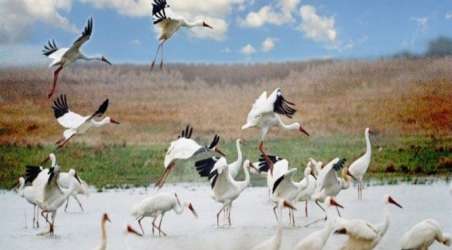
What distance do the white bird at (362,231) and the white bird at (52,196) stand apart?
4.96ft

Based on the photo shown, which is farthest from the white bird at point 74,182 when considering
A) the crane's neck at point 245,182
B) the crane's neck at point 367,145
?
the crane's neck at point 367,145

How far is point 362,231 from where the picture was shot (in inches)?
196

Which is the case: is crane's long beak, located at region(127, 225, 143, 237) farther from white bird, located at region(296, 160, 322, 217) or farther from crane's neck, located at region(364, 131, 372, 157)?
crane's neck, located at region(364, 131, 372, 157)

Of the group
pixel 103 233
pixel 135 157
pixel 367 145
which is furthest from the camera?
pixel 367 145

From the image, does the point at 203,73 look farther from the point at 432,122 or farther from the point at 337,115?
the point at 432,122

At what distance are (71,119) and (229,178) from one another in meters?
0.94

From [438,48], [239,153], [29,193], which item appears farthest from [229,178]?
[438,48]

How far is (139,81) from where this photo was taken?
514 cm

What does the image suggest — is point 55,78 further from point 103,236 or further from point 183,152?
point 103,236

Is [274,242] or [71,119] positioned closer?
[274,242]

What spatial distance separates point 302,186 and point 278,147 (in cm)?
26

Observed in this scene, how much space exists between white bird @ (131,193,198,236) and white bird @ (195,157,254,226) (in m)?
0.17

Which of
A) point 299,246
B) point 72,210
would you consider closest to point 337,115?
point 299,246

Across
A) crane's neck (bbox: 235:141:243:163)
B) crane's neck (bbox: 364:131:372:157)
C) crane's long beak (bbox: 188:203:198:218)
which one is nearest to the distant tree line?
crane's neck (bbox: 364:131:372:157)
